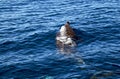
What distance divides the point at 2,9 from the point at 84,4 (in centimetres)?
819

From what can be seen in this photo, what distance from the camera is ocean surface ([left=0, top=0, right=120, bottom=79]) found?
17.5 m

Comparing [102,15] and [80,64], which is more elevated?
[102,15]

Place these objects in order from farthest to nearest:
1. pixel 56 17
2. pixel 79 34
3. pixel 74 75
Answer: pixel 56 17, pixel 79 34, pixel 74 75

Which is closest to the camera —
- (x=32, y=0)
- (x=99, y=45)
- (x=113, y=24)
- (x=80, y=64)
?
(x=80, y=64)

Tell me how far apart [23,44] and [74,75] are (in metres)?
5.74

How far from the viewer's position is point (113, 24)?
2462 centimetres

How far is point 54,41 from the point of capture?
71.2ft

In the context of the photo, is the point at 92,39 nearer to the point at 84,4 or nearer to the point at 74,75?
the point at 74,75

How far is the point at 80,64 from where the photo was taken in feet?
59.5

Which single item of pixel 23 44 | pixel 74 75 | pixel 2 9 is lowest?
pixel 74 75

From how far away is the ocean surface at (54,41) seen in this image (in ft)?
57.4

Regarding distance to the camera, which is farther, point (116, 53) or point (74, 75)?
point (116, 53)

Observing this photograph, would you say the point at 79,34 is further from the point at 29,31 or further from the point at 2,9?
the point at 2,9

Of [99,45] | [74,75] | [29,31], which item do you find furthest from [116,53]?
[29,31]
